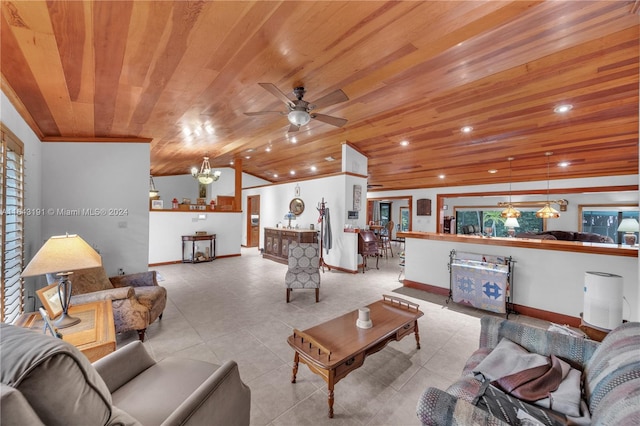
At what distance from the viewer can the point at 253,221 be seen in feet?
31.9

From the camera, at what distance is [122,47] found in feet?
5.99

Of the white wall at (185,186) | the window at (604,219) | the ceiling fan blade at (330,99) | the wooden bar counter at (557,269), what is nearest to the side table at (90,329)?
the ceiling fan blade at (330,99)

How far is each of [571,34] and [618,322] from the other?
7.62ft

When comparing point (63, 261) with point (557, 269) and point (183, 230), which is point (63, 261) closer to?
point (557, 269)

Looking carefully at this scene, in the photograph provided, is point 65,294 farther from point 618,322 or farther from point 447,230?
point 447,230

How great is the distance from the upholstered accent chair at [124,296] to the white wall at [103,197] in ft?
2.97

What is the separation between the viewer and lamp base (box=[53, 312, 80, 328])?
5.86ft

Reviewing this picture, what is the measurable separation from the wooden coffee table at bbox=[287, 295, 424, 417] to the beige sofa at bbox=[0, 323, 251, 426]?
21.4 inches

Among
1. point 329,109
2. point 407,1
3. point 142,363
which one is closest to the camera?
point 142,363

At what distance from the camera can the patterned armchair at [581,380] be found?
982 mm

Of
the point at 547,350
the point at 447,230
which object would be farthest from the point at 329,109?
the point at 447,230

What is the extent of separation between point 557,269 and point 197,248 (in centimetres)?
717

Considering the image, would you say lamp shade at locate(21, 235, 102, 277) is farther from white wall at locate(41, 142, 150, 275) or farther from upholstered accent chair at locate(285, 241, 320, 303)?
upholstered accent chair at locate(285, 241, 320, 303)

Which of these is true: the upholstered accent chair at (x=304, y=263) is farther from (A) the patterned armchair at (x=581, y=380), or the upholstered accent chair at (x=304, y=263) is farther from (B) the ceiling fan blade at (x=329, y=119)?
Answer: (A) the patterned armchair at (x=581, y=380)
